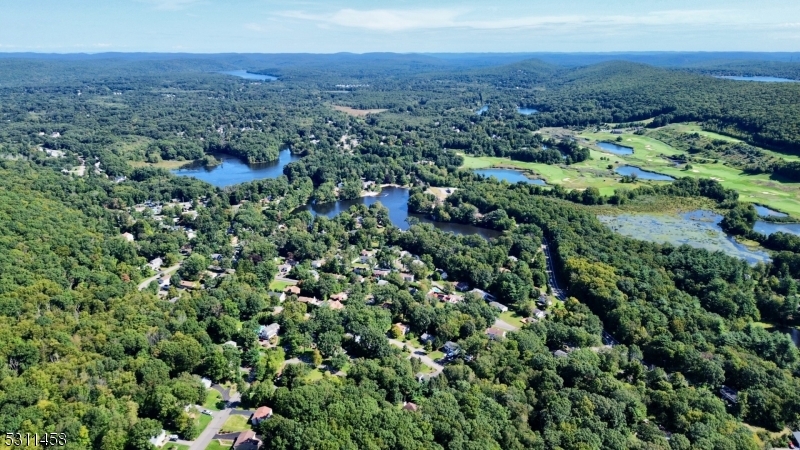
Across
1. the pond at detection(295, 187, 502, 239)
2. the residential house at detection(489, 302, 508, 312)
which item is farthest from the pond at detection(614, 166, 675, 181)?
the residential house at detection(489, 302, 508, 312)

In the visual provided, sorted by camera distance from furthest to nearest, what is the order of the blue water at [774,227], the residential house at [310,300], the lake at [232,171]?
the lake at [232,171], the blue water at [774,227], the residential house at [310,300]

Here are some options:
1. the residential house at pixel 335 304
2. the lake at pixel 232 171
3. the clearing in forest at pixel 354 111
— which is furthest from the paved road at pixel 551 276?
the clearing in forest at pixel 354 111

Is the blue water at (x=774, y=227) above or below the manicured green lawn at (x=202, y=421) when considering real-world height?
above

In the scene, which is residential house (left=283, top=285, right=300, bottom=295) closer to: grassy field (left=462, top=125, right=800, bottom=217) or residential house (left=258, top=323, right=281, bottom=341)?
residential house (left=258, top=323, right=281, bottom=341)

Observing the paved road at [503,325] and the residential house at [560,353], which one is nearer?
the residential house at [560,353]

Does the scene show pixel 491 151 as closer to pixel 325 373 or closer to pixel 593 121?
pixel 593 121

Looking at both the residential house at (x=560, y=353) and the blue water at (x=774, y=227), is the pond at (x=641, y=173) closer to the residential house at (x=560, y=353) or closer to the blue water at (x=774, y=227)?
the blue water at (x=774, y=227)

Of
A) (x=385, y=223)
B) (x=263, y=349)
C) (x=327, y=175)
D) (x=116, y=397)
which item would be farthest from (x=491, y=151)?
(x=116, y=397)
